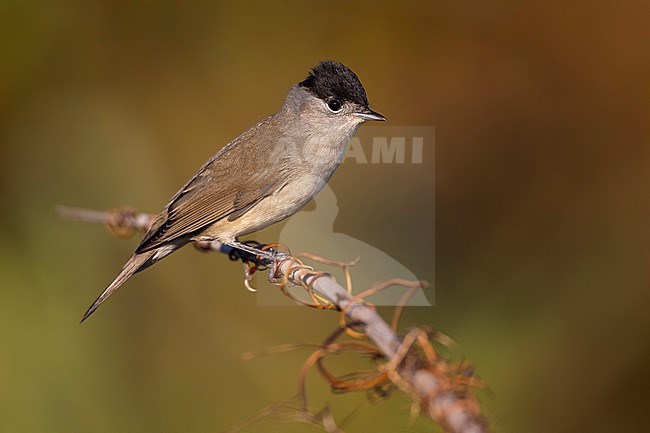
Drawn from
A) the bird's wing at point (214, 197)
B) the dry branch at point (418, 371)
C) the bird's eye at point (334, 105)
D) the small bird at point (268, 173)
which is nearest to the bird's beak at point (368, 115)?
the small bird at point (268, 173)

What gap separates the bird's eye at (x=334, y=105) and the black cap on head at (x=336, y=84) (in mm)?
19

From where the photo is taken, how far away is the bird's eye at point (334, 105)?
331cm

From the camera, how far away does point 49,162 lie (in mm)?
4215

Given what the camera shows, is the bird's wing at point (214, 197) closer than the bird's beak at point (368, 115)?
Yes

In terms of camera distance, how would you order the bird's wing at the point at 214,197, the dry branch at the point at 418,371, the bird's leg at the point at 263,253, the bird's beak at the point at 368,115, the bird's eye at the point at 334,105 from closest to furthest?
the dry branch at the point at 418,371
the bird's leg at the point at 263,253
the bird's wing at the point at 214,197
the bird's beak at the point at 368,115
the bird's eye at the point at 334,105

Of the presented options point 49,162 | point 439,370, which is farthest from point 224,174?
point 439,370

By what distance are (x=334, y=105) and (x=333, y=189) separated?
2.61ft

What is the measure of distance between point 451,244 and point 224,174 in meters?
1.29

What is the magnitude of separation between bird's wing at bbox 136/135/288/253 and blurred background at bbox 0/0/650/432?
0.76 metres

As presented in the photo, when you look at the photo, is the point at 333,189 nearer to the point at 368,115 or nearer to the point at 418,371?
the point at 368,115

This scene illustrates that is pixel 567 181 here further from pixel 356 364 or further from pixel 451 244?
pixel 356 364

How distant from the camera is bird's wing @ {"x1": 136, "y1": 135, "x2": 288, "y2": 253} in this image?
3031 mm

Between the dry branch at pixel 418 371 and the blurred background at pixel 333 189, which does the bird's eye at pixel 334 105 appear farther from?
the dry branch at pixel 418 371

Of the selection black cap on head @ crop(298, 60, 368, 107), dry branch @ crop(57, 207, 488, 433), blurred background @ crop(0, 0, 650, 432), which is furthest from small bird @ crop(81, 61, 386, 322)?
dry branch @ crop(57, 207, 488, 433)
